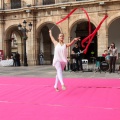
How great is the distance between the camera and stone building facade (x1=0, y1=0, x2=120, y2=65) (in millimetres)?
23156

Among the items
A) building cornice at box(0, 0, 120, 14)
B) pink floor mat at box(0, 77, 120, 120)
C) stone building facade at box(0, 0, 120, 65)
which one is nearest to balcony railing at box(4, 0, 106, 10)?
stone building facade at box(0, 0, 120, 65)

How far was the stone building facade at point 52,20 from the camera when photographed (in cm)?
2316

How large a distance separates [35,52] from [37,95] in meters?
19.1

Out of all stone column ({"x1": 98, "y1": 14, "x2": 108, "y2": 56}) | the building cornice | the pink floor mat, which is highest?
the building cornice

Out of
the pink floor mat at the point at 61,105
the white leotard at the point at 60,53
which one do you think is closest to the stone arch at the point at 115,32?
the pink floor mat at the point at 61,105

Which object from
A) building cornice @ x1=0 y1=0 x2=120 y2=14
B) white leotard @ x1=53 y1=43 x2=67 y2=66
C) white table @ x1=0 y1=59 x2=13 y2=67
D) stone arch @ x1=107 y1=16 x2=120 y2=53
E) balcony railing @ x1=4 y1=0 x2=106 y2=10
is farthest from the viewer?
stone arch @ x1=107 y1=16 x2=120 y2=53

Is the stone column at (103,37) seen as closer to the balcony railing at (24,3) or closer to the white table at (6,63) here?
the balcony railing at (24,3)

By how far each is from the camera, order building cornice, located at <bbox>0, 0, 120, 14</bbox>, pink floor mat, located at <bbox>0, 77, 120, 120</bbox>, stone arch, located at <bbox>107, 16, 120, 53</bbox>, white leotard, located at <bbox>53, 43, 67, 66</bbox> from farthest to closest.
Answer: stone arch, located at <bbox>107, 16, 120, 53</bbox>, building cornice, located at <bbox>0, 0, 120, 14</bbox>, white leotard, located at <bbox>53, 43, 67, 66</bbox>, pink floor mat, located at <bbox>0, 77, 120, 120</bbox>

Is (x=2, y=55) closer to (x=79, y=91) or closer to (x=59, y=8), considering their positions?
(x=59, y=8)

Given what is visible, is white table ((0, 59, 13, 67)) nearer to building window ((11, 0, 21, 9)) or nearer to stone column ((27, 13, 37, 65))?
stone column ((27, 13, 37, 65))

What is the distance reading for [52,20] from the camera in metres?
25.5

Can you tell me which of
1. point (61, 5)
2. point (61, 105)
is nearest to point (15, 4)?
point (61, 5)

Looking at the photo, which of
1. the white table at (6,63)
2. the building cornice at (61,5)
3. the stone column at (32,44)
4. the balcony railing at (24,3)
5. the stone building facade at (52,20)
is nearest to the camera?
the building cornice at (61,5)

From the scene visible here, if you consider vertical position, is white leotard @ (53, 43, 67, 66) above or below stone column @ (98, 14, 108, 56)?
below
